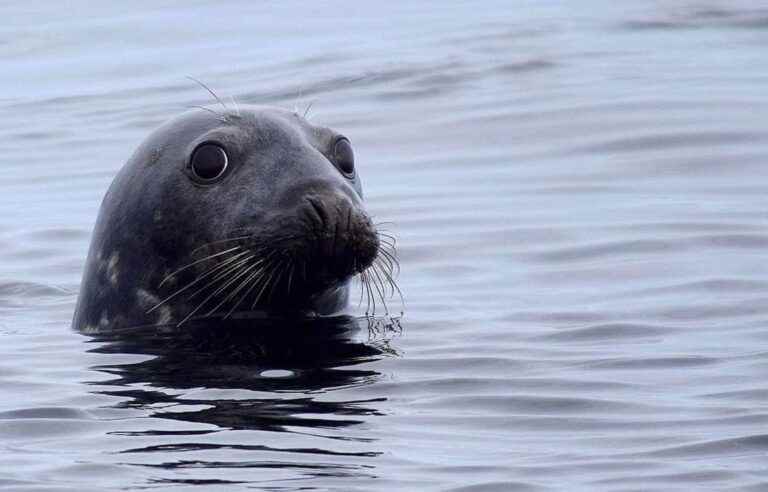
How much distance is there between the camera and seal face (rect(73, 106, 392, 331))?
409 inches

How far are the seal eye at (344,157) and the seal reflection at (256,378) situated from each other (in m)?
0.79

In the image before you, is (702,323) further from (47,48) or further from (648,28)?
(47,48)

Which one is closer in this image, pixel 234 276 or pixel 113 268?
pixel 234 276

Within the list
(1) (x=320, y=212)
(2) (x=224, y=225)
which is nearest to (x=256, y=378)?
(1) (x=320, y=212)

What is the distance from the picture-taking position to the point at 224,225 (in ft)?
35.2

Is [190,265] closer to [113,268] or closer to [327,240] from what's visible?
[113,268]

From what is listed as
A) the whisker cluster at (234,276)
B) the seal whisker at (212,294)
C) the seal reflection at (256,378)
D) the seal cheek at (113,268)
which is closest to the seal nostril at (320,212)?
the whisker cluster at (234,276)

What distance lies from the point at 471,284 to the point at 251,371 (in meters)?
3.38

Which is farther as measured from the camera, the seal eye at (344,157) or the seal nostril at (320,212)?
the seal eye at (344,157)

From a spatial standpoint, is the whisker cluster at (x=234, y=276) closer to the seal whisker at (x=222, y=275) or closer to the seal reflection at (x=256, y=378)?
the seal whisker at (x=222, y=275)

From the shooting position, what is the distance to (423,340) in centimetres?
1073

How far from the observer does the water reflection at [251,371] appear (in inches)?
336

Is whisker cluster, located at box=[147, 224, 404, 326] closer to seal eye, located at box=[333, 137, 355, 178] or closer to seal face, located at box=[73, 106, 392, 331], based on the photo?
seal face, located at box=[73, 106, 392, 331]

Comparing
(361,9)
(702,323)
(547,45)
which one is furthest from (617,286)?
(361,9)
